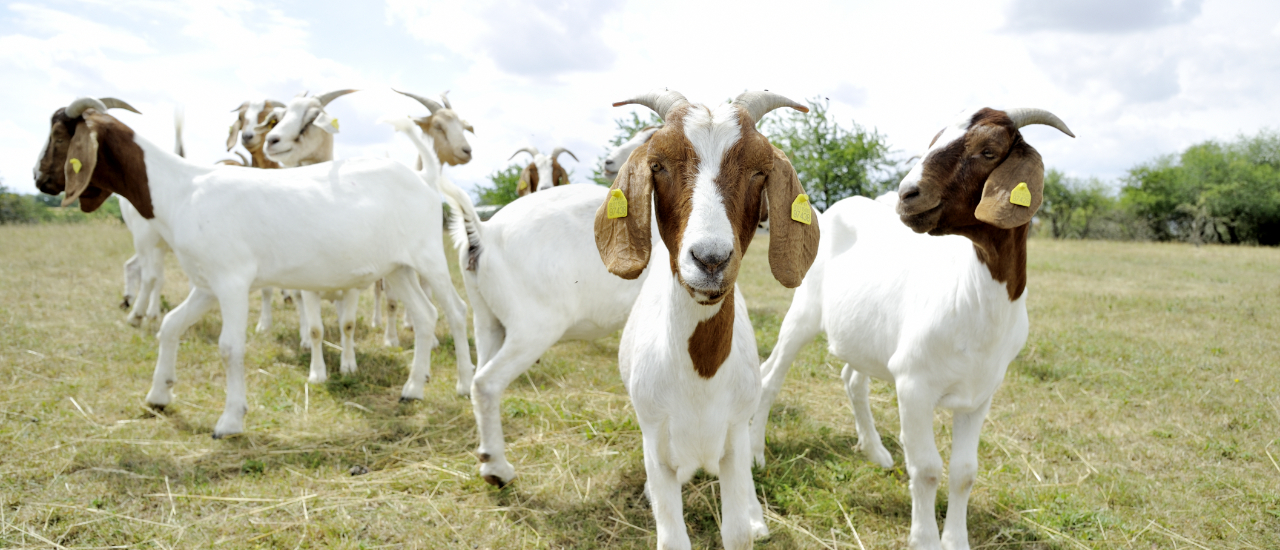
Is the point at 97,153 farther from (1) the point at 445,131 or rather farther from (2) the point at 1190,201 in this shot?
(2) the point at 1190,201

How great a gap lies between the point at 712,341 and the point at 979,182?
1.38 m

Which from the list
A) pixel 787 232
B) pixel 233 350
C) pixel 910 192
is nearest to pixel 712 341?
pixel 787 232

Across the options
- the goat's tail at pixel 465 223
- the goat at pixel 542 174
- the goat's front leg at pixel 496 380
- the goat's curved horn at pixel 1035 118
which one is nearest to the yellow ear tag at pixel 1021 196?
the goat's curved horn at pixel 1035 118

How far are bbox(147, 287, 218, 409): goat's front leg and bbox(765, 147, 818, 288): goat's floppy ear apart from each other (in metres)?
4.63

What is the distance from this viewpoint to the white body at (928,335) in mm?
3117

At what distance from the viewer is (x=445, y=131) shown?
7879 mm

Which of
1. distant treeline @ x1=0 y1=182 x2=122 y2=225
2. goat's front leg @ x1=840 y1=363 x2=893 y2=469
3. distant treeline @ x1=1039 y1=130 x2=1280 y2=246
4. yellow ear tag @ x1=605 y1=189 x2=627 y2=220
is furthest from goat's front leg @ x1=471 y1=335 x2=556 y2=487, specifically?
distant treeline @ x1=1039 y1=130 x2=1280 y2=246

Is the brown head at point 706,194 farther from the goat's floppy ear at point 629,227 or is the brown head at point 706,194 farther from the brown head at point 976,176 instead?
the brown head at point 976,176

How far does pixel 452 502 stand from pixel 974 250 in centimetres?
307

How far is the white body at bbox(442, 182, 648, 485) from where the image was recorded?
394cm

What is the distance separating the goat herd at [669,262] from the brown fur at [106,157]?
0.5 inches

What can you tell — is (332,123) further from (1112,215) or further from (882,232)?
(1112,215)

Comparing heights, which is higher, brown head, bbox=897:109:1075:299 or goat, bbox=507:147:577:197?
goat, bbox=507:147:577:197

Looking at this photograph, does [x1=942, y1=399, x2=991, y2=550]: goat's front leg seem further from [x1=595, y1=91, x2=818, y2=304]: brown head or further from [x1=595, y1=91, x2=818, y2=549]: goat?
[x1=595, y1=91, x2=818, y2=304]: brown head
